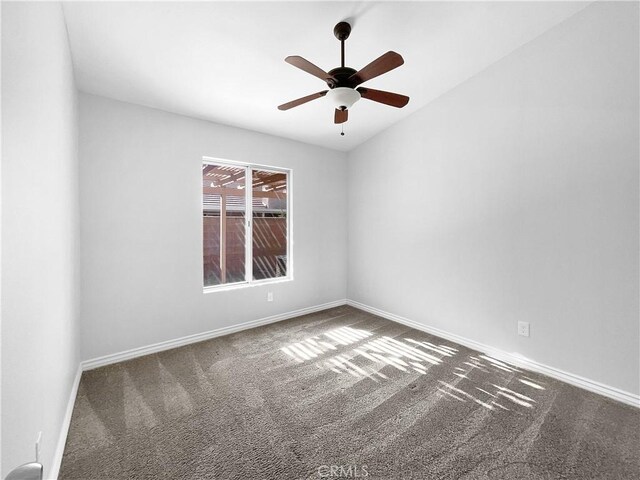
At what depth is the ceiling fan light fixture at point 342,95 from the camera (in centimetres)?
193

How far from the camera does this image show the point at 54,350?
4.76 feet

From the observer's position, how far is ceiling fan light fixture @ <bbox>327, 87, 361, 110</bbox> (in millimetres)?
1933

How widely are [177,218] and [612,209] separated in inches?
149

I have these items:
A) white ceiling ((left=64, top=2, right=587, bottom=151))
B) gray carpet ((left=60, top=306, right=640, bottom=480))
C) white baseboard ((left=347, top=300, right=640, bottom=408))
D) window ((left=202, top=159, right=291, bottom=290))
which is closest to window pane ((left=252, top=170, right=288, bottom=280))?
window ((left=202, top=159, right=291, bottom=290))

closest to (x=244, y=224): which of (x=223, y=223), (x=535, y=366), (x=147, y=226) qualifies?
(x=223, y=223)

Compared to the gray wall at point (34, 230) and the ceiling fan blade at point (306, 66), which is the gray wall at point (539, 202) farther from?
the gray wall at point (34, 230)

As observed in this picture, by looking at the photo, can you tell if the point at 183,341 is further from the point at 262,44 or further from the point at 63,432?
the point at 262,44

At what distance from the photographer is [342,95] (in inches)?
77.0

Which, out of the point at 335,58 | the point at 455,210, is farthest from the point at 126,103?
the point at 455,210

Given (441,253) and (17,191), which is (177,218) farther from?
(441,253)

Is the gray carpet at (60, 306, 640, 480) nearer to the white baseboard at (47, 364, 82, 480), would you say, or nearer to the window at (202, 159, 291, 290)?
the white baseboard at (47, 364, 82, 480)

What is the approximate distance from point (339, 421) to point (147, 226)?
2430 millimetres

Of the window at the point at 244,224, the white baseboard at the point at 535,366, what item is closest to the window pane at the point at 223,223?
the window at the point at 244,224

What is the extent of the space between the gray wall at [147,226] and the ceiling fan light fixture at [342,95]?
5.55 feet
